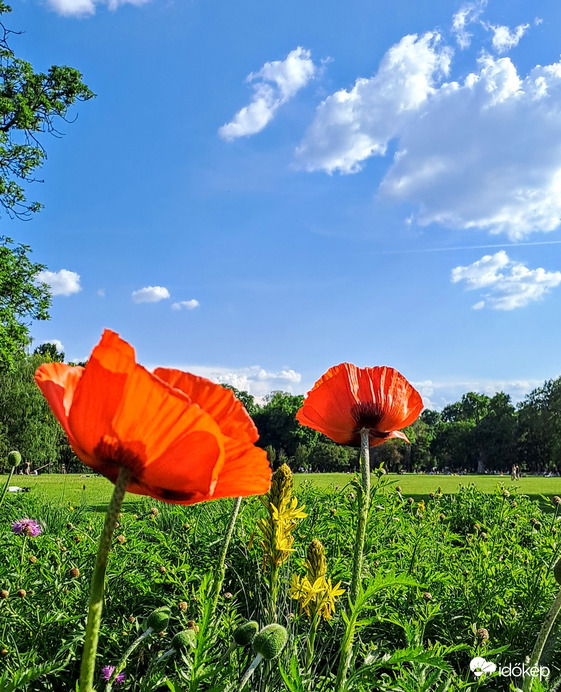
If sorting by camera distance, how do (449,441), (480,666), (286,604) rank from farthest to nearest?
(449,441) < (286,604) < (480,666)

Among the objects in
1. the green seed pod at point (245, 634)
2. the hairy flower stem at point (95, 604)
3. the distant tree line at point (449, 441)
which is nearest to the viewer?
the hairy flower stem at point (95, 604)

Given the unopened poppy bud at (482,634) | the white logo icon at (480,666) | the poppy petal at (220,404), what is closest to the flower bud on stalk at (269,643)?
the poppy petal at (220,404)

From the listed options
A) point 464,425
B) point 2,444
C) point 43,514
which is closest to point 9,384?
point 2,444

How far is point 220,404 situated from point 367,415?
701 mm

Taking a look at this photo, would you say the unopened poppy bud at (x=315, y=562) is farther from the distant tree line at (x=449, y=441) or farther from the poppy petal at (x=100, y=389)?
the distant tree line at (x=449, y=441)

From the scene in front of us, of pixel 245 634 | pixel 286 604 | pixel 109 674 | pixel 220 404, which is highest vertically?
pixel 220 404

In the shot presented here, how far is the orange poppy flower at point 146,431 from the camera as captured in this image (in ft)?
1.89

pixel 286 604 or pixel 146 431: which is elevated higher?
pixel 146 431

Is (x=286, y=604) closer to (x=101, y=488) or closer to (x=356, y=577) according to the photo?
(x=356, y=577)

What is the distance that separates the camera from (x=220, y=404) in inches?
25.9

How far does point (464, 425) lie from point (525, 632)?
7578cm

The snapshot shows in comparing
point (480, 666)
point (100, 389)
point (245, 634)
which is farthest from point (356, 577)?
point (480, 666)

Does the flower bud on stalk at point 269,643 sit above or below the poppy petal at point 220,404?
Result: below

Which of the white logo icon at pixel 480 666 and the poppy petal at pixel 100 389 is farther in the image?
the white logo icon at pixel 480 666
